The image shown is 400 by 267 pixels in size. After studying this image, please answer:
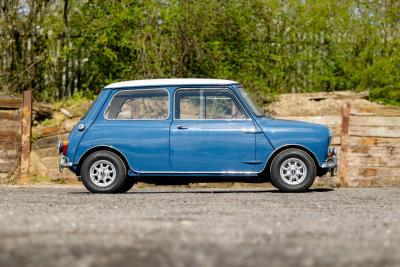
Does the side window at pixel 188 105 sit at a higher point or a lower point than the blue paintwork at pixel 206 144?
higher

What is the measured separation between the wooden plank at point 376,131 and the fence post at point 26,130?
6.02 metres

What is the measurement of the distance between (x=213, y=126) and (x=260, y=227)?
5.79m

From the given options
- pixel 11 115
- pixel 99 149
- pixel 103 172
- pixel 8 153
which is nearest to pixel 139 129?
pixel 99 149

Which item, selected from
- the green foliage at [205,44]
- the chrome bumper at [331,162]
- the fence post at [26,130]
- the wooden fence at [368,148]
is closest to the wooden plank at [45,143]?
the fence post at [26,130]

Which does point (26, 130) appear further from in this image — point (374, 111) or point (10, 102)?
point (374, 111)

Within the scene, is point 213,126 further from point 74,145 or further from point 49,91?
point 49,91

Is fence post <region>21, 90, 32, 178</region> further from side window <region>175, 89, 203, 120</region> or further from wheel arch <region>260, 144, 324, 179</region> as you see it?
wheel arch <region>260, 144, 324, 179</region>

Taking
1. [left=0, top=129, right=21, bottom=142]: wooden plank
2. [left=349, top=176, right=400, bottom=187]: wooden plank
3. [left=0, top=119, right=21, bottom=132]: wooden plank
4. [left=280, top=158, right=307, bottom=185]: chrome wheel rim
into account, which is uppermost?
[left=0, top=119, right=21, bottom=132]: wooden plank

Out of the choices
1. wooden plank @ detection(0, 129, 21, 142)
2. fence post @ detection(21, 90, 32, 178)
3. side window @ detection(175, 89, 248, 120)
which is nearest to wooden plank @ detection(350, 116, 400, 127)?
side window @ detection(175, 89, 248, 120)

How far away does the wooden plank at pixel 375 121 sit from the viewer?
1656 cm

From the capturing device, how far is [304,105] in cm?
1891

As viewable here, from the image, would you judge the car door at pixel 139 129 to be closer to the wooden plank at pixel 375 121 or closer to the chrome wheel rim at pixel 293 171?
the chrome wheel rim at pixel 293 171

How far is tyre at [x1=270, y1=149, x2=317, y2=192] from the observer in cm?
1277

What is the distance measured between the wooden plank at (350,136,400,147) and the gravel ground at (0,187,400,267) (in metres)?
5.74
